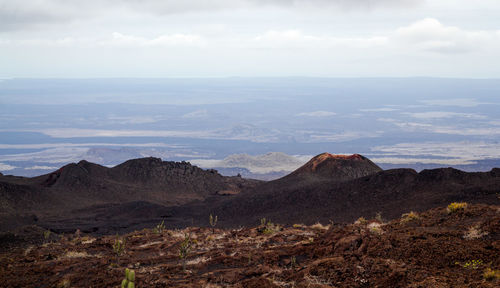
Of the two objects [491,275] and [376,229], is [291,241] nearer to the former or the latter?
[376,229]

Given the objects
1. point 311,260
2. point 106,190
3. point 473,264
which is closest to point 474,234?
point 473,264

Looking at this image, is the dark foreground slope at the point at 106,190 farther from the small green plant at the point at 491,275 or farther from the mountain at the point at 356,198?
the small green plant at the point at 491,275

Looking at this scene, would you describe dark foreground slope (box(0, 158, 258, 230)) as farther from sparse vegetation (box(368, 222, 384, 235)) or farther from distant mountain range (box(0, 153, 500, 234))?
sparse vegetation (box(368, 222, 384, 235))

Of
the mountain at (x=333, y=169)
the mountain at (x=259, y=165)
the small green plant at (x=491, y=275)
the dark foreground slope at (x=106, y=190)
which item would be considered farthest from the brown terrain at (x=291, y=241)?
the mountain at (x=259, y=165)

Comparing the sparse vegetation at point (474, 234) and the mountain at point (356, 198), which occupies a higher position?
the sparse vegetation at point (474, 234)

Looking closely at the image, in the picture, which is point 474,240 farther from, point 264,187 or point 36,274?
point 264,187

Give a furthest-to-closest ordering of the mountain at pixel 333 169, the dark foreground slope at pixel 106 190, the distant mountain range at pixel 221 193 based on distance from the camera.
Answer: the mountain at pixel 333 169 < the dark foreground slope at pixel 106 190 < the distant mountain range at pixel 221 193

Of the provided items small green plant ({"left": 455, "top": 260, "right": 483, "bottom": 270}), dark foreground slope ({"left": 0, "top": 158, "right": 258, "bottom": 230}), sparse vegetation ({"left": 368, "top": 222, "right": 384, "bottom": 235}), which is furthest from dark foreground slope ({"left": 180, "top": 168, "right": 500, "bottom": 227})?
small green plant ({"left": 455, "top": 260, "right": 483, "bottom": 270})
